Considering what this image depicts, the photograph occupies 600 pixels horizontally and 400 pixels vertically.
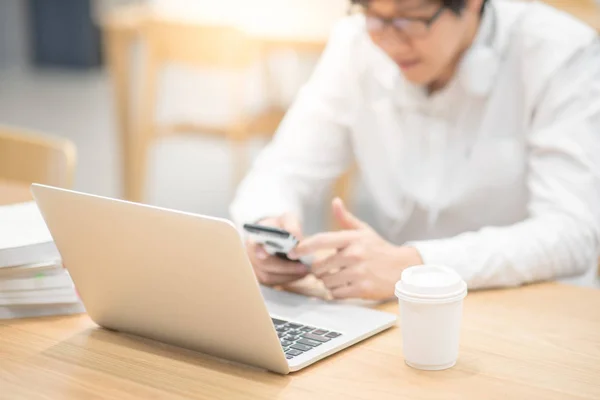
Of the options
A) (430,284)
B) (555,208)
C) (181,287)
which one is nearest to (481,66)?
(555,208)

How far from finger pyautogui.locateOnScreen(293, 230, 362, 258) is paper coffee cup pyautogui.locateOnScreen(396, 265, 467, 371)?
Result: 0.29 meters

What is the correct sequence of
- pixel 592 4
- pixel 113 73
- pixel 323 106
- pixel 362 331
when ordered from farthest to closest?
pixel 113 73, pixel 592 4, pixel 323 106, pixel 362 331

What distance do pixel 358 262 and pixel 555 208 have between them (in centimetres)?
42

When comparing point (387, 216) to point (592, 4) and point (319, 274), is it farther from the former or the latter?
point (592, 4)

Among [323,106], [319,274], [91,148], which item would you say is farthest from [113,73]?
[319,274]

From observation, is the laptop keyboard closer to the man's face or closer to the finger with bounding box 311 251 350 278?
the finger with bounding box 311 251 350 278

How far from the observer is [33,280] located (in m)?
1.22

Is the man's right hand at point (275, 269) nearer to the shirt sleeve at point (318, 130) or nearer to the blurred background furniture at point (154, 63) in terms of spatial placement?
the shirt sleeve at point (318, 130)

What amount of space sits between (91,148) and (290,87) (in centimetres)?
178

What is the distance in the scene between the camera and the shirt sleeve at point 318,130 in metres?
1.90

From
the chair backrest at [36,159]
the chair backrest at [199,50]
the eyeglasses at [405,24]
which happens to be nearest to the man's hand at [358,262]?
the eyeglasses at [405,24]

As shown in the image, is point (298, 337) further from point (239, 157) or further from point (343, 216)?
point (239, 157)

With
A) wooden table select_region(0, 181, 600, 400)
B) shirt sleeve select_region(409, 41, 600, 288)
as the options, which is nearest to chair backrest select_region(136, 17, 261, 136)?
shirt sleeve select_region(409, 41, 600, 288)

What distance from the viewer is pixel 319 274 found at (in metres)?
1.34
